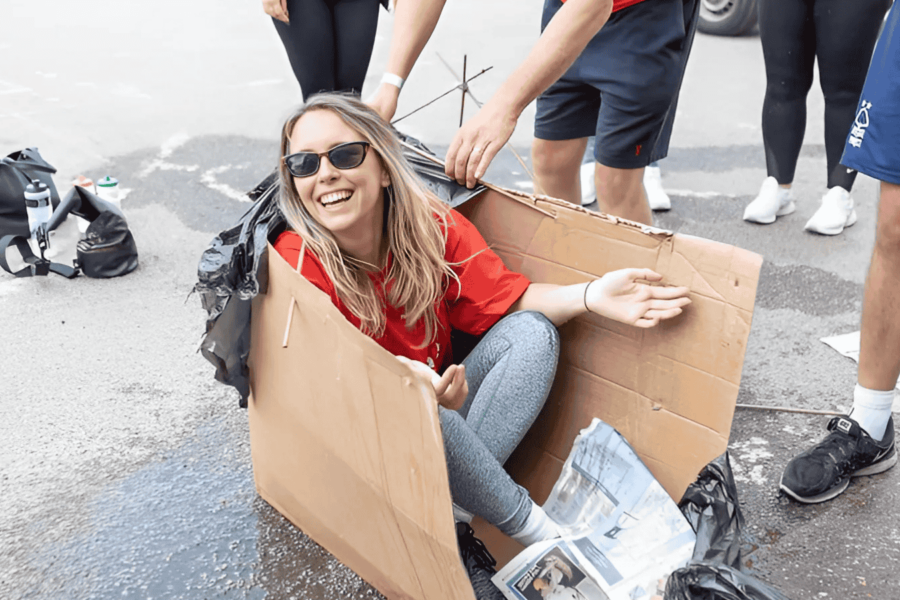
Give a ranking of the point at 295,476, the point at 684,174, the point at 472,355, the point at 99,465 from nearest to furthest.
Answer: the point at 295,476 < the point at 472,355 < the point at 99,465 < the point at 684,174

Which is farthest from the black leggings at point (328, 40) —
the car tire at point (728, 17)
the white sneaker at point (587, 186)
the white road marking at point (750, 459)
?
the car tire at point (728, 17)

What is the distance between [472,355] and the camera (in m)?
1.85

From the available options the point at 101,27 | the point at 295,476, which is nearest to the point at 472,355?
the point at 295,476

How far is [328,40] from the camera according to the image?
2432mm

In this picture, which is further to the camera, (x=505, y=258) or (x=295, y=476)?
(x=505, y=258)

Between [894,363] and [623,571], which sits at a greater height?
[894,363]

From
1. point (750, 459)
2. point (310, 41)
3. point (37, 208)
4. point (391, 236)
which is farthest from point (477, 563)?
point (37, 208)

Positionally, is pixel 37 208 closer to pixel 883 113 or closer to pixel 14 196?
pixel 14 196

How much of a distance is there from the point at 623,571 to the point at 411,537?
0.44 meters

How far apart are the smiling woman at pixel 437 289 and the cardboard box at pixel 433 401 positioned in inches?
3.3

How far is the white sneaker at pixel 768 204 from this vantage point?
343 cm

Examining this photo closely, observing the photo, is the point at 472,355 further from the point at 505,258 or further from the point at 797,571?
the point at 797,571

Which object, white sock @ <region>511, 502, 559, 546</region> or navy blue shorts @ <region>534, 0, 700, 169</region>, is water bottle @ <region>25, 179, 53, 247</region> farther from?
white sock @ <region>511, 502, 559, 546</region>

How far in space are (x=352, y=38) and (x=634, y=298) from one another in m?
1.28
